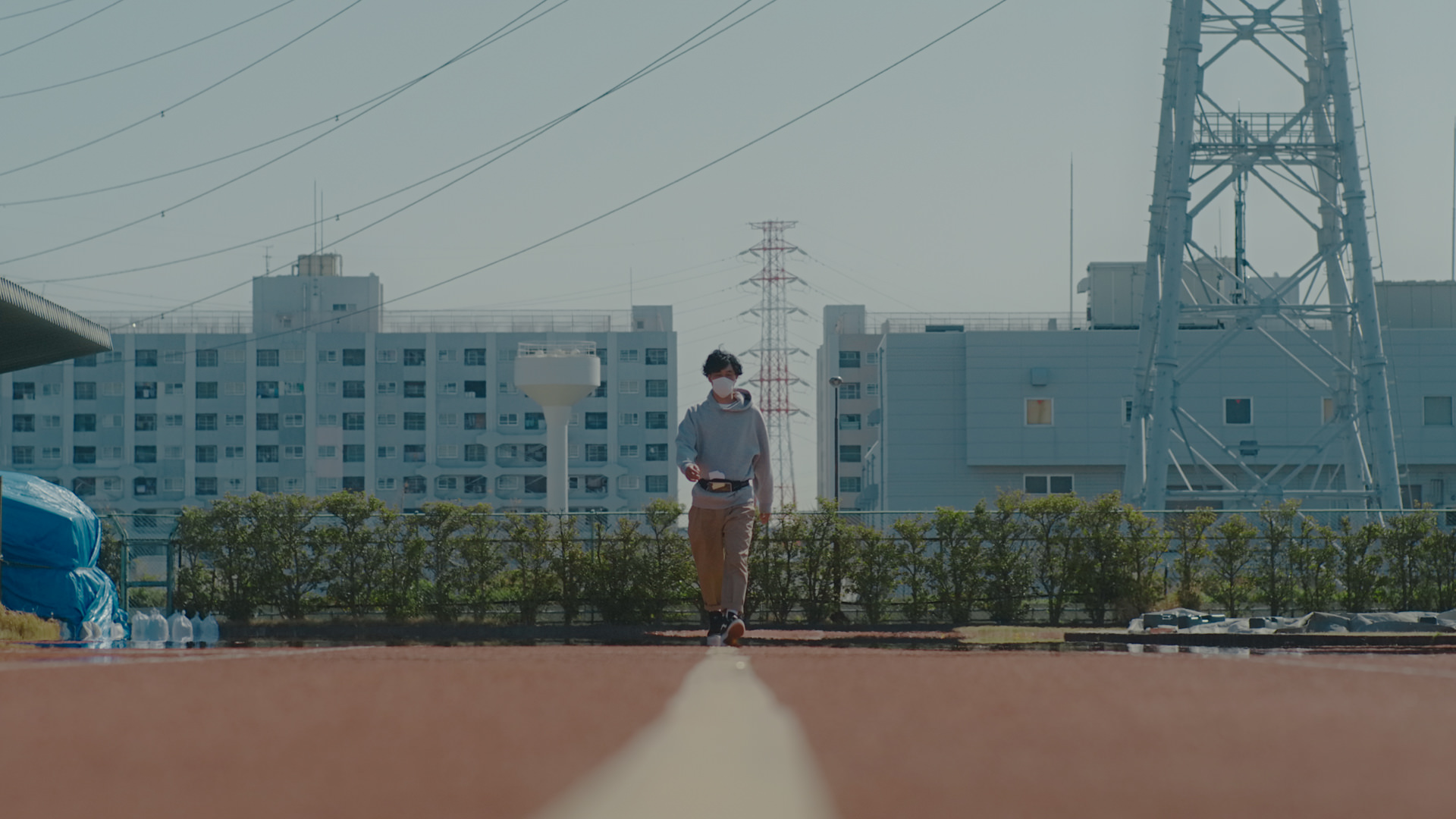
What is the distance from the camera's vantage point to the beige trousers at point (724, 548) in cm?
979

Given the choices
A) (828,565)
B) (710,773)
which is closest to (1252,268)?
(828,565)

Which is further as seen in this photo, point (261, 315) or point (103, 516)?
point (261, 315)

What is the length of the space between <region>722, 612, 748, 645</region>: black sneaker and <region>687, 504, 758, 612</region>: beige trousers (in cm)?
11

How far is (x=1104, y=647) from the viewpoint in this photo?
1147 cm

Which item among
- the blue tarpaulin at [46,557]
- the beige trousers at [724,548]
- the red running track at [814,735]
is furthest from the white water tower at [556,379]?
the red running track at [814,735]

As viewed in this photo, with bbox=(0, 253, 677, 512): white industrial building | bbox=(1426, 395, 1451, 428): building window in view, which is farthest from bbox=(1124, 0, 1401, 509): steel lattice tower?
bbox=(0, 253, 677, 512): white industrial building

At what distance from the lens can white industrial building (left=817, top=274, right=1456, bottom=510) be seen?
72938 mm

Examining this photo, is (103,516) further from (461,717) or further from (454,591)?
(461,717)

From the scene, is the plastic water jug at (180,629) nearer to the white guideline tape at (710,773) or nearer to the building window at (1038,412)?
the white guideline tape at (710,773)

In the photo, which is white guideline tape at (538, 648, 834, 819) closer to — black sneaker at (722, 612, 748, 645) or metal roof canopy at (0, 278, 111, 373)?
black sneaker at (722, 612, 748, 645)

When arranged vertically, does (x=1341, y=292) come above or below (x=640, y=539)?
above

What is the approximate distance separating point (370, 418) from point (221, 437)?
1067 cm

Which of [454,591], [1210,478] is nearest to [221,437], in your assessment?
[1210,478]

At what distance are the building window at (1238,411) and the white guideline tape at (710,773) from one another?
72.0m
